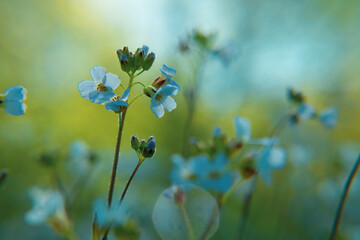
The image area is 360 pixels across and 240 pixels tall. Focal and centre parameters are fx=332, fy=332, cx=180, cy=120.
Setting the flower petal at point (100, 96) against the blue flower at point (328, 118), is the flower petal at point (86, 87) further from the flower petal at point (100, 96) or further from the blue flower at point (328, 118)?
the blue flower at point (328, 118)

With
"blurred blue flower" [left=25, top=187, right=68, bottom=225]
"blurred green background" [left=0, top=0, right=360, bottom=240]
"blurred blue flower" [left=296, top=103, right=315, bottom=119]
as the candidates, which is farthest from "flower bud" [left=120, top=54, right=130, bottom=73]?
"blurred green background" [left=0, top=0, right=360, bottom=240]

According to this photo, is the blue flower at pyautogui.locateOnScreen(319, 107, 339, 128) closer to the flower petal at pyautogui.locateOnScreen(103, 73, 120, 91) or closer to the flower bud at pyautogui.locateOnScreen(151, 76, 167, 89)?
the flower bud at pyautogui.locateOnScreen(151, 76, 167, 89)

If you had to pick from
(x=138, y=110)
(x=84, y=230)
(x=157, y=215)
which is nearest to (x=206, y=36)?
(x=157, y=215)

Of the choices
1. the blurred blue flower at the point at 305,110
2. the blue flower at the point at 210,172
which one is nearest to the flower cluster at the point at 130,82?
the blue flower at the point at 210,172

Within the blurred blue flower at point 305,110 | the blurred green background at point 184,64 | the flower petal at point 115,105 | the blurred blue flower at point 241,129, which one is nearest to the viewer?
the flower petal at point 115,105

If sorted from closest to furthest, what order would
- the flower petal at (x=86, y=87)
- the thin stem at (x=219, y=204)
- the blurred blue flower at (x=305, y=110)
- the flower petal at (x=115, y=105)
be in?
the flower petal at (x=115, y=105)
the flower petal at (x=86, y=87)
the thin stem at (x=219, y=204)
the blurred blue flower at (x=305, y=110)

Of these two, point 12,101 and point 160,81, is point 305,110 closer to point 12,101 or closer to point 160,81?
point 160,81

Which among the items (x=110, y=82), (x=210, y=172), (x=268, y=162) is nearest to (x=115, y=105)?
(x=110, y=82)
